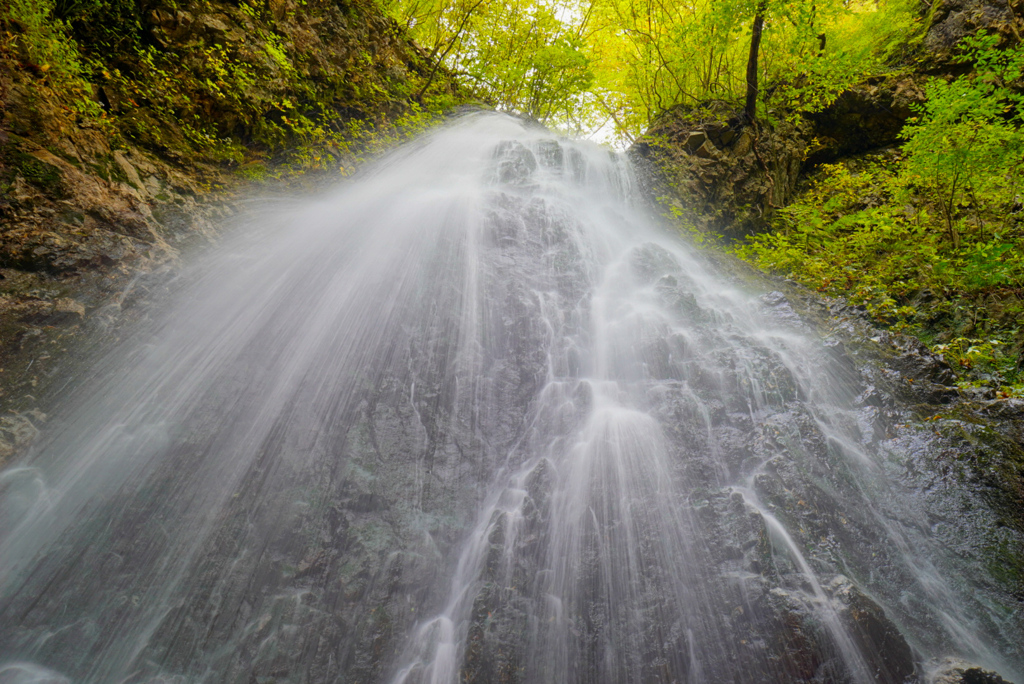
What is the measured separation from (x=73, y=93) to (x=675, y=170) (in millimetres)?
9667

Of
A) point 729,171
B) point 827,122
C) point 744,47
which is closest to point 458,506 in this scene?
point 729,171

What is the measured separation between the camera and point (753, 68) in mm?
8625

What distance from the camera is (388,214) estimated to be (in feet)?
21.4

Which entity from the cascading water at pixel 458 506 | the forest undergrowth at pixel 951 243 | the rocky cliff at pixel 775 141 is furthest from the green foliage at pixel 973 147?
the cascading water at pixel 458 506

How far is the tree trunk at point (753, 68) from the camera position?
806cm

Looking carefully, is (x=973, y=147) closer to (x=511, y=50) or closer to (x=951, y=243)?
(x=951, y=243)

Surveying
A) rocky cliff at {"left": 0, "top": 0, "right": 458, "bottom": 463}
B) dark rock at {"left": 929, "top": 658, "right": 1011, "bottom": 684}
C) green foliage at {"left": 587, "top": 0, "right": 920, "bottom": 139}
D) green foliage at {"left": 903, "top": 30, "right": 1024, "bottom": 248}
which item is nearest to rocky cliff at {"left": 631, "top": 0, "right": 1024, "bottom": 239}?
green foliage at {"left": 587, "top": 0, "right": 920, "bottom": 139}

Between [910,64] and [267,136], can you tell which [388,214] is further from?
[910,64]

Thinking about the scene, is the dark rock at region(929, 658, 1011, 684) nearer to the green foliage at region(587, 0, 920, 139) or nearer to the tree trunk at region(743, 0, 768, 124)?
the green foliage at region(587, 0, 920, 139)

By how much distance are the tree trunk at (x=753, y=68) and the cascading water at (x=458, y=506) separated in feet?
20.7

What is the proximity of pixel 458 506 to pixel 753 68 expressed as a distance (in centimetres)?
1038

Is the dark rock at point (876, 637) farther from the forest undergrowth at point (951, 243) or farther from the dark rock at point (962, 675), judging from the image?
the forest undergrowth at point (951, 243)

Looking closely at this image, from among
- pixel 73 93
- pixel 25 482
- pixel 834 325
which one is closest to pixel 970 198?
pixel 834 325

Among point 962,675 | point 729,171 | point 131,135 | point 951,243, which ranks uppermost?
point 729,171
